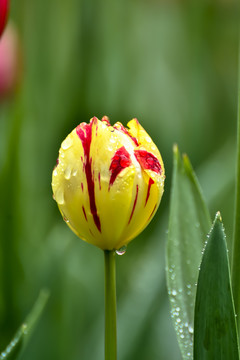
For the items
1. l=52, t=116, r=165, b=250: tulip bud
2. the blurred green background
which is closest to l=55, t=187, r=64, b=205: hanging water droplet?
l=52, t=116, r=165, b=250: tulip bud

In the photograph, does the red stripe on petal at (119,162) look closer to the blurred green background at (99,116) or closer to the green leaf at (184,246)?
the green leaf at (184,246)

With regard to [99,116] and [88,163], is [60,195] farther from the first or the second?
[99,116]

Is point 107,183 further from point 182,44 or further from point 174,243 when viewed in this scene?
point 182,44

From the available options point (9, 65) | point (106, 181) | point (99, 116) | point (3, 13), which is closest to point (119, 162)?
point (106, 181)

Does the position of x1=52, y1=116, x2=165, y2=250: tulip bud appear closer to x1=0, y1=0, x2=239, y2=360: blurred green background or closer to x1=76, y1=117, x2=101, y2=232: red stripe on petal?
x1=76, y1=117, x2=101, y2=232: red stripe on petal

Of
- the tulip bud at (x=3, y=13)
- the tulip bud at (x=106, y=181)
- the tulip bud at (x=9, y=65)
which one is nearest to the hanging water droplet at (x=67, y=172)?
the tulip bud at (x=106, y=181)

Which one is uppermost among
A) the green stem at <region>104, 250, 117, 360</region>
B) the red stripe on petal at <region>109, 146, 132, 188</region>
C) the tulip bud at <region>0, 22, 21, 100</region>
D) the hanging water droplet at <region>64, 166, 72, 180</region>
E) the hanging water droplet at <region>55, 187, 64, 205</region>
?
the tulip bud at <region>0, 22, 21, 100</region>


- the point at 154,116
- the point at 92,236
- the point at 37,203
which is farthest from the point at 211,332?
the point at 154,116
